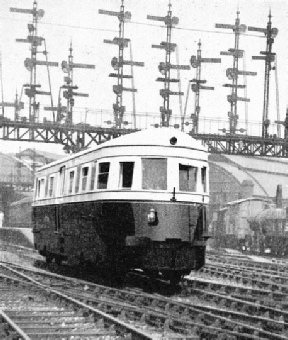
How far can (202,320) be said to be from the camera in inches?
414

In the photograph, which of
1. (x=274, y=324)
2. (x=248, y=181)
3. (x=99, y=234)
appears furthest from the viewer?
(x=248, y=181)

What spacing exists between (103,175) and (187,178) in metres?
1.76

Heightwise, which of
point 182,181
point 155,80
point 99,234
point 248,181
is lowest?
point 99,234

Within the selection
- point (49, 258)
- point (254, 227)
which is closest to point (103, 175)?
point (49, 258)

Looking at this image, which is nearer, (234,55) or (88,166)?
(88,166)

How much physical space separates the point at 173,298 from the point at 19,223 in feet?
170

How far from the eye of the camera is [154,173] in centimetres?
1395

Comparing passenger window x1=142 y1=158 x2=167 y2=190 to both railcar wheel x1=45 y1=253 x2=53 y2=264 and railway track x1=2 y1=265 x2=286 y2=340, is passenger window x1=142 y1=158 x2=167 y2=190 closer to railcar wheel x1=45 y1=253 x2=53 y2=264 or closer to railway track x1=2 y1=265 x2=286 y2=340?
railway track x1=2 y1=265 x2=286 y2=340

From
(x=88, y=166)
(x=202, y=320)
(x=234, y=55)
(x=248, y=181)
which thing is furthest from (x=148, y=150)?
(x=234, y=55)

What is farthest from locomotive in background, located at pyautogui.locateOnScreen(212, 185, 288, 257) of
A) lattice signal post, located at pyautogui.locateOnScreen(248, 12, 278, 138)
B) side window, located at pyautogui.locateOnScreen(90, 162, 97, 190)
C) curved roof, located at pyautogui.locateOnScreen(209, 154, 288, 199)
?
side window, located at pyautogui.locateOnScreen(90, 162, 97, 190)

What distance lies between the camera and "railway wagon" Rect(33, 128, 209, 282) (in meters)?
13.5

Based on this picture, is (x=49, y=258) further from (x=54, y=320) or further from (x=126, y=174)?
(x=54, y=320)

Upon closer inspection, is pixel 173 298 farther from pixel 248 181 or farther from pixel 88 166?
pixel 248 181

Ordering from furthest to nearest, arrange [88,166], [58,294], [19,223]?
[19,223] < [88,166] < [58,294]
